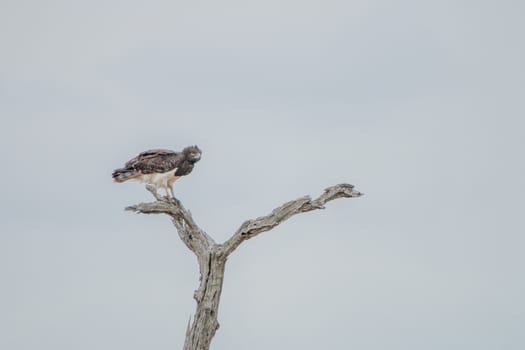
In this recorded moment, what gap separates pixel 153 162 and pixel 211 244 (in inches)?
104

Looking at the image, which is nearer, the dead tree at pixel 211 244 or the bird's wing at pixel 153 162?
the dead tree at pixel 211 244

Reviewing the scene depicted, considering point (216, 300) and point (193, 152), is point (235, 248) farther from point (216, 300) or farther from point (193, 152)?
point (193, 152)

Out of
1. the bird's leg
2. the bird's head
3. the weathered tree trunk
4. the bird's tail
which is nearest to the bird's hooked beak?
the bird's head

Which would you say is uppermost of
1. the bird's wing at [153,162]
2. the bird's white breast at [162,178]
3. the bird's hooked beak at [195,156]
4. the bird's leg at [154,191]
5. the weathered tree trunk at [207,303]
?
the bird's hooked beak at [195,156]

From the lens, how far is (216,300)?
14438mm

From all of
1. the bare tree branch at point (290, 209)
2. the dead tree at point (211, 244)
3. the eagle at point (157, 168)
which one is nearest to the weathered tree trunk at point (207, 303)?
the dead tree at point (211, 244)

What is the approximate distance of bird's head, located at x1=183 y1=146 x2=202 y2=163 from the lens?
1678 centimetres

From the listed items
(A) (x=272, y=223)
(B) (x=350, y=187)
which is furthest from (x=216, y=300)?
(B) (x=350, y=187)

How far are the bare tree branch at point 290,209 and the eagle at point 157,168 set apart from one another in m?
2.65

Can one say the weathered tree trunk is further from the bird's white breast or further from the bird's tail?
the bird's tail

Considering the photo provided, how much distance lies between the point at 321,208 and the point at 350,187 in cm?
53

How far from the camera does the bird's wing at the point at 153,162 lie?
1655 centimetres

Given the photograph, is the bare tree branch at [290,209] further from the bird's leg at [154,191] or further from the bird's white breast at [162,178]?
the bird's white breast at [162,178]

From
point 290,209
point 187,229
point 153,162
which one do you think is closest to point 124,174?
point 153,162
